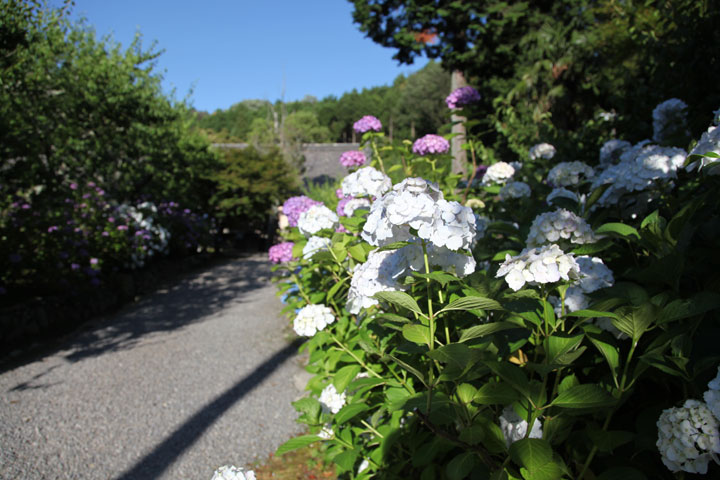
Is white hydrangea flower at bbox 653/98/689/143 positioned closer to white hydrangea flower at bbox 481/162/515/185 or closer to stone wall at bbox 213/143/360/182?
white hydrangea flower at bbox 481/162/515/185

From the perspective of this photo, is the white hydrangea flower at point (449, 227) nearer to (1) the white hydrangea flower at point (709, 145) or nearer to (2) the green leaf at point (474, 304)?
(2) the green leaf at point (474, 304)

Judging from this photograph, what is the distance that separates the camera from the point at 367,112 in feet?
103

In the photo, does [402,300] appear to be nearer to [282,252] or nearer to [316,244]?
[316,244]

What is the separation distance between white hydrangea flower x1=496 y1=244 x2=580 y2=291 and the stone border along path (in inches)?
93.6

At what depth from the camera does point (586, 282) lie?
1.25m

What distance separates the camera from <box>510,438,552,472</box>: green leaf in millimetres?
969

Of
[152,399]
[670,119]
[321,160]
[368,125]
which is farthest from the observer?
[321,160]

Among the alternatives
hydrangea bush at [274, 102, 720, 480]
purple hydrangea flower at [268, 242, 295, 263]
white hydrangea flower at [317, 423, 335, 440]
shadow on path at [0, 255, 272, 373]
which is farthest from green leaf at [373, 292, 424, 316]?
shadow on path at [0, 255, 272, 373]

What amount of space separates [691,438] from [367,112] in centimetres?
3186

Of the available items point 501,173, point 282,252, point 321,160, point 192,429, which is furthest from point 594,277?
point 321,160

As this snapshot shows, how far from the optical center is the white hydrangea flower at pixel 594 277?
1241 mm

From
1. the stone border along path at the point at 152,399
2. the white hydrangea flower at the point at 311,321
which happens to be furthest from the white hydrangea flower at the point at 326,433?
the stone border along path at the point at 152,399

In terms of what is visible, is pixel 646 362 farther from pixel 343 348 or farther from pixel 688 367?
pixel 343 348

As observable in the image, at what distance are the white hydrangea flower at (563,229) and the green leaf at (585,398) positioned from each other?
441 mm
